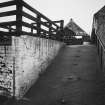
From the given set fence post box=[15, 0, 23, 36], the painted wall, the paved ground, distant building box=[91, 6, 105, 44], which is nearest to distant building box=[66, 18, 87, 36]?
distant building box=[91, 6, 105, 44]

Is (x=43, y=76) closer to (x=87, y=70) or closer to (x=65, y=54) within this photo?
(x=87, y=70)

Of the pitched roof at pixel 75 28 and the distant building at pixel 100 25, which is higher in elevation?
the pitched roof at pixel 75 28

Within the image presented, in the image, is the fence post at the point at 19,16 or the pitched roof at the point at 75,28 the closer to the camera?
the fence post at the point at 19,16

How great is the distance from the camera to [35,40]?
5988 mm

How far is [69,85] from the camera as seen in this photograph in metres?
5.60

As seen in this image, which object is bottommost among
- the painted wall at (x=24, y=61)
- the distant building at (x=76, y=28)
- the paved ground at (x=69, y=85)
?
the paved ground at (x=69, y=85)

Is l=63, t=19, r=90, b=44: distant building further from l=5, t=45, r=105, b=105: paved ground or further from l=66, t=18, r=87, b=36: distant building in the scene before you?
l=5, t=45, r=105, b=105: paved ground

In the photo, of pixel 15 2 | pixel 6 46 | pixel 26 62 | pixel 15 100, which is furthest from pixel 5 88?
pixel 15 2

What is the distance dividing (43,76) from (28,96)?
5.55ft

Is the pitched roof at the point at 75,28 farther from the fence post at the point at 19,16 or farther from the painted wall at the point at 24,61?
the fence post at the point at 19,16

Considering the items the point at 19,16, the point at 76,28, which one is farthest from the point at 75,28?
the point at 19,16

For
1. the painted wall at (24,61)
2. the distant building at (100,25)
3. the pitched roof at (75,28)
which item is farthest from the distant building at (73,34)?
the painted wall at (24,61)

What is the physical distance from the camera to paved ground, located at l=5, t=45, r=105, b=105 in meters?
4.61

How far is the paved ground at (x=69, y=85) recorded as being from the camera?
461cm
